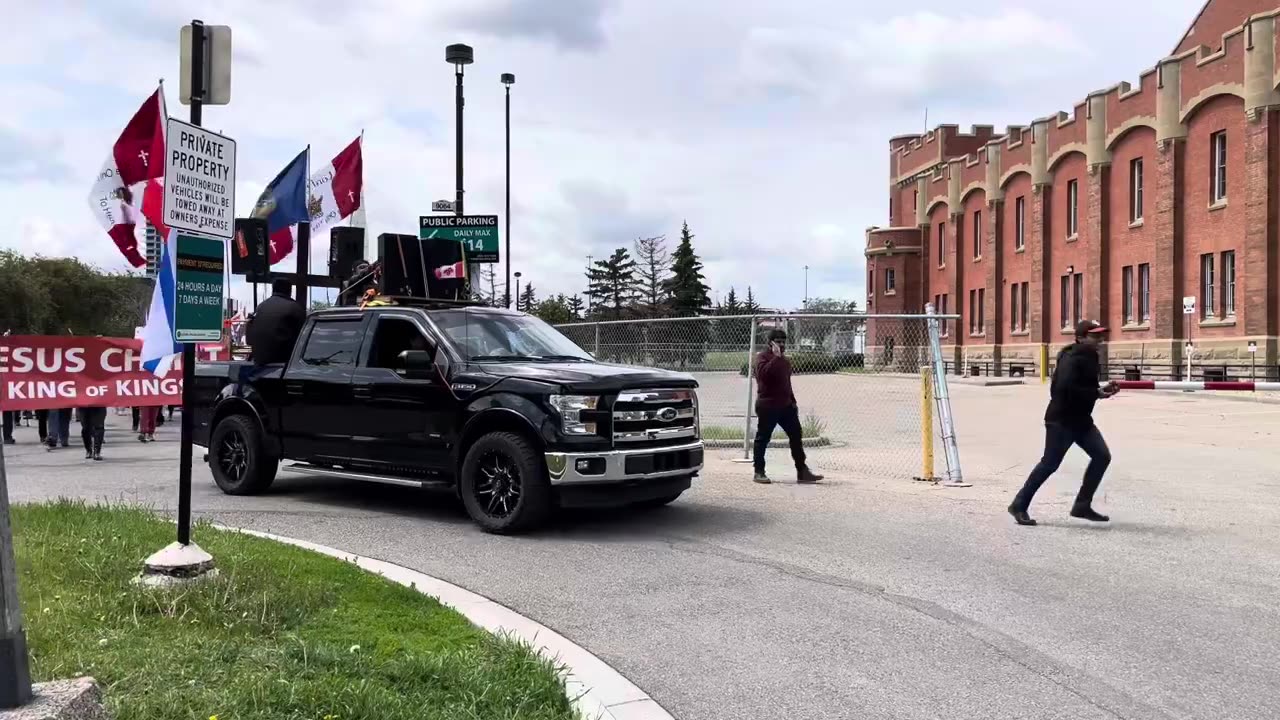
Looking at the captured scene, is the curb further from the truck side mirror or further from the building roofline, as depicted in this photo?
the building roofline

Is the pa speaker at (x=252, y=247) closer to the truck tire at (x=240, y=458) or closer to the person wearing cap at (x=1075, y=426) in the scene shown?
the truck tire at (x=240, y=458)

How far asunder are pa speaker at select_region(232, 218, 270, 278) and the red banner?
2.32 m

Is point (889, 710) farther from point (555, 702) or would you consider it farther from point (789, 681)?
point (555, 702)

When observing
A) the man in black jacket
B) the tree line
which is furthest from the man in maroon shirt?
the tree line

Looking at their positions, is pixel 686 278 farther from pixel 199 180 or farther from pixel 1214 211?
pixel 199 180

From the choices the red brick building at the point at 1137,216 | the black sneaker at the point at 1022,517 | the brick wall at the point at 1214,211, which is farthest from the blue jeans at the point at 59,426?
the brick wall at the point at 1214,211

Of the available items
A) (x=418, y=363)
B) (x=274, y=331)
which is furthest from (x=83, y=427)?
(x=418, y=363)

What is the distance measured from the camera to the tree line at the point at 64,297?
187 feet

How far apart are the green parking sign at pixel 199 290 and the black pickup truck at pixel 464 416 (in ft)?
8.95

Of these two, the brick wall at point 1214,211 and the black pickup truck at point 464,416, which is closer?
the black pickup truck at point 464,416

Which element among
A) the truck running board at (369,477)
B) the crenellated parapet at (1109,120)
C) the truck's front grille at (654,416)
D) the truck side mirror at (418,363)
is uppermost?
the crenellated parapet at (1109,120)

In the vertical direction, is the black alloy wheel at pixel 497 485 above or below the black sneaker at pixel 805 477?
above

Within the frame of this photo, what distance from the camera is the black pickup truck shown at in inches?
336

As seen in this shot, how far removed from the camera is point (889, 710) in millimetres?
4785
